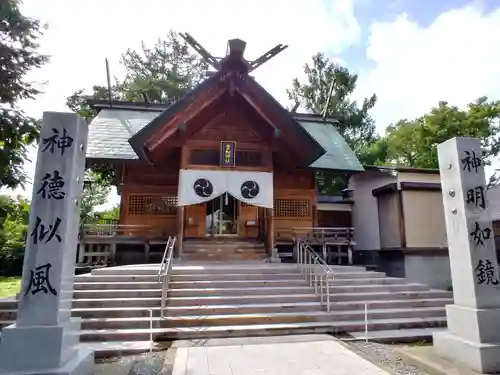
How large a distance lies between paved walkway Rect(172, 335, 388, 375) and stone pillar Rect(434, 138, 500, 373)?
4.21 feet

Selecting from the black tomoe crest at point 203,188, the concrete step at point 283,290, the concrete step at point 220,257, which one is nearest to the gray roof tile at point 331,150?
the concrete step at point 220,257

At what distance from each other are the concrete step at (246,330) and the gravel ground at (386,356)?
0.74m

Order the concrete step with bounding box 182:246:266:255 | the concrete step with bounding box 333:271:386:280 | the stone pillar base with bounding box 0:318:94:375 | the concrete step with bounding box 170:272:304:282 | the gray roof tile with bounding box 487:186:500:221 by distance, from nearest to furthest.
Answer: the stone pillar base with bounding box 0:318:94:375 < the concrete step with bounding box 170:272:304:282 < the concrete step with bounding box 333:271:386:280 < the concrete step with bounding box 182:246:266:255 < the gray roof tile with bounding box 487:186:500:221

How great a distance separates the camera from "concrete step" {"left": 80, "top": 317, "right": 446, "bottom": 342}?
5457 millimetres

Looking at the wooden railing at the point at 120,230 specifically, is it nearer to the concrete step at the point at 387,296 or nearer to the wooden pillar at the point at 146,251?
the wooden pillar at the point at 146,251

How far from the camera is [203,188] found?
33.3 feet

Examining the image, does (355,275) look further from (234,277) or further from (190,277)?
(190,277)

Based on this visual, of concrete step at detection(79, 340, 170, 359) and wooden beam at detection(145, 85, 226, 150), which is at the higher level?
wooden beam at detection(145, 85, 226, 150)

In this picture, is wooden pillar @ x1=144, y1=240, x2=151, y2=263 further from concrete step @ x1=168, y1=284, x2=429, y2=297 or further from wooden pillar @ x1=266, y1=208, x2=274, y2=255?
concrete step @ x1=168, y1=284, x2=429, y2=297

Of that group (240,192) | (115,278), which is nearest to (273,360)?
(115,278)

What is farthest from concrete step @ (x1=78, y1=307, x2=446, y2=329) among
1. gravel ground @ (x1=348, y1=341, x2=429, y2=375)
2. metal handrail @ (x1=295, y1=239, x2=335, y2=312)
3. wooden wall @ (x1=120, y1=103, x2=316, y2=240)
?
wooden wall @ (x1=120, y1=103, x2=316, y2=240)

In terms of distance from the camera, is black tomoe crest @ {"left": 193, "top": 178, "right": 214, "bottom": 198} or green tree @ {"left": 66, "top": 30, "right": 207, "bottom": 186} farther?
green tree @ {"left": 66, "top": 30, "right": 207, "bottom": 186}

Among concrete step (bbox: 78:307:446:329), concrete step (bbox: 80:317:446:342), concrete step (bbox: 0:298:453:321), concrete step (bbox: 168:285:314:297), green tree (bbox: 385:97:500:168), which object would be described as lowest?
concrete step (bbox: 80:317:446:342)

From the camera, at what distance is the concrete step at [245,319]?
19.1ft
